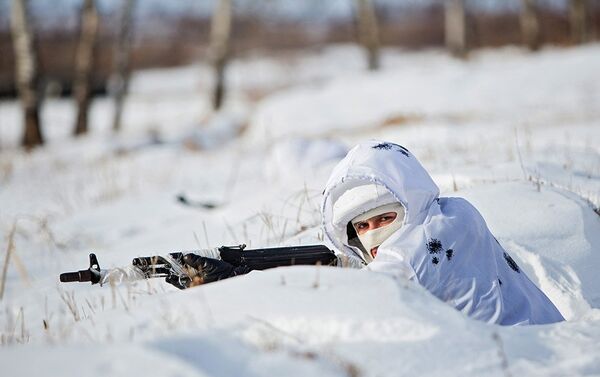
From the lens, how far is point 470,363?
1.96m

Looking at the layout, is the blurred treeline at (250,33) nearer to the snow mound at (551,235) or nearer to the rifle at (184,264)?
the snow mound at (551,235)

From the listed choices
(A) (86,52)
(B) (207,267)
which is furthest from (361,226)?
(A) (86,52)

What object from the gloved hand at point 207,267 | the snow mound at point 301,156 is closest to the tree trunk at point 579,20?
the snow mound at point 301,156

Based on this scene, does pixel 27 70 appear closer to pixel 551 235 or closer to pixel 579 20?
pixel 551 235

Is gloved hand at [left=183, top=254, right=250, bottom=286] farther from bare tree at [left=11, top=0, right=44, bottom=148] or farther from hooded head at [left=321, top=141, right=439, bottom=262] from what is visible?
bare tree at [left=11, top=0, right=44, bottom=148]

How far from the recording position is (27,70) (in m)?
12.6

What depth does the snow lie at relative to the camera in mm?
1942

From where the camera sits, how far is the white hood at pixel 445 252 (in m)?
2.77

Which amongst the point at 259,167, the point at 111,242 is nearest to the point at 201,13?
the point at 259,167

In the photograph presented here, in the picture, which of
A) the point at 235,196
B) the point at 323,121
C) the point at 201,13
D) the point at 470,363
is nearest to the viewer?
the point at 470,363

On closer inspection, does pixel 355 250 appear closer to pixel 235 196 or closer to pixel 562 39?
pixel 235 196

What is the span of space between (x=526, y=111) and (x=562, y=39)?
55.6 ft

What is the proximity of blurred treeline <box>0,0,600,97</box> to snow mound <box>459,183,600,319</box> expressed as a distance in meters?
19.2

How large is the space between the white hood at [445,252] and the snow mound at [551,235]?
1.77 ft
